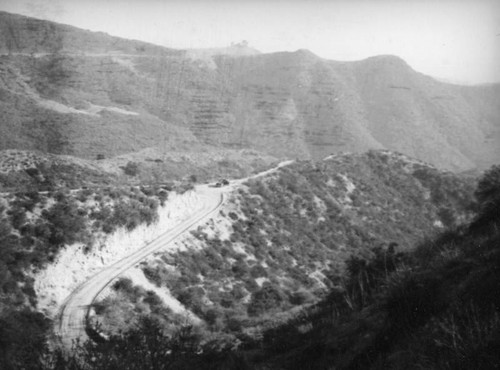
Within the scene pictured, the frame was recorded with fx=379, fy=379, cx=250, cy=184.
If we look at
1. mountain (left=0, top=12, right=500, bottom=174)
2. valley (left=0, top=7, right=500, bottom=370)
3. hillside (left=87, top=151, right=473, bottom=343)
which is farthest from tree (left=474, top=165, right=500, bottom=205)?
mountain (left=0, top=12, right=500, bottom=174)

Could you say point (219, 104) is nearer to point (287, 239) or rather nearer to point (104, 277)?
point (287, 239)

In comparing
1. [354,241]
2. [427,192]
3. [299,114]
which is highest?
[299,114]

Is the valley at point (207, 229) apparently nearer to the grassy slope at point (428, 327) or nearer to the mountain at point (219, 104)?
the grassy slope at point (428, 327)

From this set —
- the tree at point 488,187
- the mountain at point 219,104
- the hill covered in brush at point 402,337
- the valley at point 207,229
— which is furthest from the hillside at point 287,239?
the mountain at point 219,104

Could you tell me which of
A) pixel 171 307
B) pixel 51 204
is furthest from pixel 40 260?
pixel 171 307

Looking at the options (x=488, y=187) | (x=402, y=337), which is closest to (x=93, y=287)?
(x=402, y=337)

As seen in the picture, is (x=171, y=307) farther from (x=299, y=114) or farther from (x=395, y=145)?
(x=395, y=145)

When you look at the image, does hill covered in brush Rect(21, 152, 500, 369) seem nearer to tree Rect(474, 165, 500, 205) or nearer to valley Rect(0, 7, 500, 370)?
valley Rect(0, 7, 500, 370)

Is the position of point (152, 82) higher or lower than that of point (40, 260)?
higher

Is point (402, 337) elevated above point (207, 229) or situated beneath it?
elevated above
